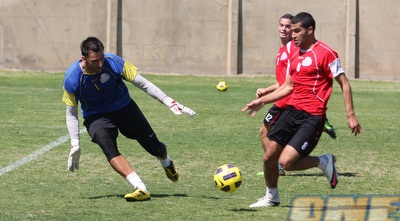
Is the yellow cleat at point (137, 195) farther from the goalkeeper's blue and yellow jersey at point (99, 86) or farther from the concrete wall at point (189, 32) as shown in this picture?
the concrete wall at point (189, 32)

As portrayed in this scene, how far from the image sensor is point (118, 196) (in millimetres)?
10031

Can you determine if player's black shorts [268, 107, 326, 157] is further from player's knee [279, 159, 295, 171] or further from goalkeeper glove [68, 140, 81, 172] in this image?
goalkeeper glove [68, 140, 81, 172]

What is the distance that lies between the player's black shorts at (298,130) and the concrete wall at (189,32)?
839 inches

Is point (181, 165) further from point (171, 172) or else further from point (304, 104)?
point (304, 104)

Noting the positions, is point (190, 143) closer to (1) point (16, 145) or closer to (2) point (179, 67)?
(1) point (16, 145)

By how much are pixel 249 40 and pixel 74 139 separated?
21.0 meters

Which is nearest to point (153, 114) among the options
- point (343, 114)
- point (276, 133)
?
point (343, 114)

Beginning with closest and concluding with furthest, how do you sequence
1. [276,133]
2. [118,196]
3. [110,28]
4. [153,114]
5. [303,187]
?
[276,133] → [118,196] → [303,187] → [153,114] → [110,28]

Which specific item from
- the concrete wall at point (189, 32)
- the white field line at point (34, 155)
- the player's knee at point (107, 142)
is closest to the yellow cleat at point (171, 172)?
the player's knee at point (107, 142)

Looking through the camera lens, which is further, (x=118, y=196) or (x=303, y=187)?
(x=303, y=187)

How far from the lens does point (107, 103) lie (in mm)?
10133

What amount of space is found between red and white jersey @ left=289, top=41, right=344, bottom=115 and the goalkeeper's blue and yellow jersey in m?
1.92

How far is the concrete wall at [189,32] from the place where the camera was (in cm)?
3031

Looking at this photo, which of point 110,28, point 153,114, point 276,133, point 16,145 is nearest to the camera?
point 276,133
